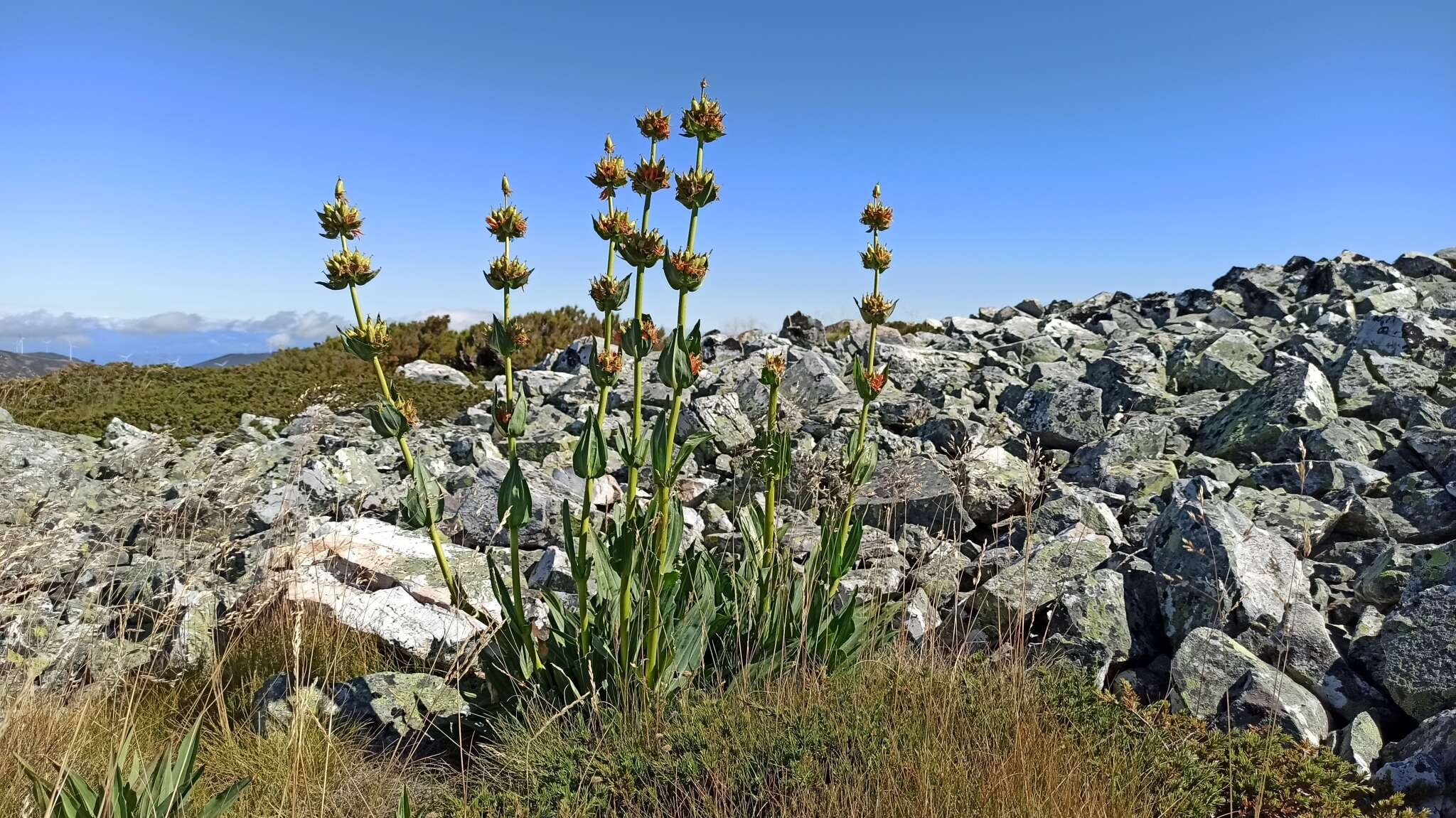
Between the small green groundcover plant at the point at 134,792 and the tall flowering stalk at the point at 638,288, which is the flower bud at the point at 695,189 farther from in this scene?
the small green groundcover plant at the point at 134,792

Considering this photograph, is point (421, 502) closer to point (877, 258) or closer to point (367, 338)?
point (367, 338)

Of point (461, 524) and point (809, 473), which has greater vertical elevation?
point (809, 473)

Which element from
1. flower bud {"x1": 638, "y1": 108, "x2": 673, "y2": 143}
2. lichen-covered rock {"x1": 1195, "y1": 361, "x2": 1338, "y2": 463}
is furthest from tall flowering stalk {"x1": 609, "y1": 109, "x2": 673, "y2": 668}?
lichen-covered rock {"x1": 1195, "y1": 361, "x2": 1338, "y2": 463}

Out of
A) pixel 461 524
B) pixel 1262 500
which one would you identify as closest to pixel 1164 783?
pixel 1262 500

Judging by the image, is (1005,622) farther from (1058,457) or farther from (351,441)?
(351,441)

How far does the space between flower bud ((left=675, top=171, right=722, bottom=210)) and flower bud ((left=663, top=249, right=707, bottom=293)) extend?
208mm

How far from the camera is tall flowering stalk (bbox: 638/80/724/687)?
3.02 metres

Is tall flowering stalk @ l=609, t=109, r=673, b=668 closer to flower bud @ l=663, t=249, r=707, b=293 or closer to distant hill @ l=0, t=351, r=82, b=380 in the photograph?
flower bud @ l=663, t=249, r=707, b=293

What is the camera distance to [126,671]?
3.90m

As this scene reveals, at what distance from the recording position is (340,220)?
120 inches

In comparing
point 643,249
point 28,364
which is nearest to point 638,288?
point 643,249

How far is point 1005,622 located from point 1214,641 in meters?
1.01

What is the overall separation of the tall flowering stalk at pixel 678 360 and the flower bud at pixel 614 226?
9.0 inches

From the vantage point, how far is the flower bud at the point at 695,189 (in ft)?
10.2
